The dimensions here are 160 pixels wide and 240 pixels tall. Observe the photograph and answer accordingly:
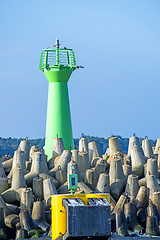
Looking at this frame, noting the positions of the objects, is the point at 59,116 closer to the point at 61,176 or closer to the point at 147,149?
the point at 147,149

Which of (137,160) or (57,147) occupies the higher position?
(57,147)

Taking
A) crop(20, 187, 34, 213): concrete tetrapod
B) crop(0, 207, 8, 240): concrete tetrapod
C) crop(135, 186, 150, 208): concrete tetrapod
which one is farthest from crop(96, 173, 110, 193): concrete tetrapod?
crop(0, 207, 8, 240): concrete tetrapod

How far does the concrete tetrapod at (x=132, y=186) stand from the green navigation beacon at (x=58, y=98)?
625 cm

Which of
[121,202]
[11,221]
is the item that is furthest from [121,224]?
[11,221]

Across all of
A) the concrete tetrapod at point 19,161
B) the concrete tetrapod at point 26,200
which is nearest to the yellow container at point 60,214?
the concrete tetrapod at point 26,200

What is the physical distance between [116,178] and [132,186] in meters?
0.99

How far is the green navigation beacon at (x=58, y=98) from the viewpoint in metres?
42.3

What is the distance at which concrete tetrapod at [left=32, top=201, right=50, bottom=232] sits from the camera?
111 ft

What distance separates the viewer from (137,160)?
39.5 metres

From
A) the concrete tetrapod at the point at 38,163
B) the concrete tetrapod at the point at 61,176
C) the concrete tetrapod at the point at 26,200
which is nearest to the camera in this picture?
the concrete tetrapod at the point at 26,200

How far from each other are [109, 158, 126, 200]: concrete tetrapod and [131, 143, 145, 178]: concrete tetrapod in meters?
1.55

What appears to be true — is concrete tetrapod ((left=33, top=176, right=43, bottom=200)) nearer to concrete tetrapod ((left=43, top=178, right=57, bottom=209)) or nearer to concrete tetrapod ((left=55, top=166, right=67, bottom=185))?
concrete tetrapod ((left=43, top=178, right=57, bottom=209))

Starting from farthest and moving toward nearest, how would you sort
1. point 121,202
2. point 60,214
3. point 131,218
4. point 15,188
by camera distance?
point 15,188
point 121,202
point 131,218
point 60,214

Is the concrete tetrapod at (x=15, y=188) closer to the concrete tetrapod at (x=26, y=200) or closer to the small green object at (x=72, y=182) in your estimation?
the concrete tetrapod at (x=26, y=200)
